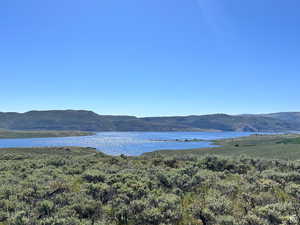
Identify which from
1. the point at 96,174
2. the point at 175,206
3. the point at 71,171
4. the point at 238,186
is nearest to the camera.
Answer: the point at 175,206

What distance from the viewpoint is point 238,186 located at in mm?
9180

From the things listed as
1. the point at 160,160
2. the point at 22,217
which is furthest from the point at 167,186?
the point at 160,160

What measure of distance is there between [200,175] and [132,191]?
14.4ft

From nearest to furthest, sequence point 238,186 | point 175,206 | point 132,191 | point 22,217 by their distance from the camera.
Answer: point 22,217 → point 175,206 → point 132,191 → point 238,186

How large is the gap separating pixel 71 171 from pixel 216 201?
8.49 metres

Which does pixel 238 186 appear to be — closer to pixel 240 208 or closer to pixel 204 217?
pixel 240 208

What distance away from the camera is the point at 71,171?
12.3 m

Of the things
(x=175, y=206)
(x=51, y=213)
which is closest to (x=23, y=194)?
(x=51, y=213)

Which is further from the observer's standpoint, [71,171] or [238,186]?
[71,171]

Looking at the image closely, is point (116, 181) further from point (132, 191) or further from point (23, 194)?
point (23, 194)

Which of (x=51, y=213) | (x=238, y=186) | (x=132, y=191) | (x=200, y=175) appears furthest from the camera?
(x=200, y=175)

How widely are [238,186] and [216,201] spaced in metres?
2.84

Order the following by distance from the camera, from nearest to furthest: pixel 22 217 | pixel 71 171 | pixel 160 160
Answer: pixel 22 217, pixel 71 171, pixel 160 160

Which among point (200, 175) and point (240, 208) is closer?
point (240, 208)
